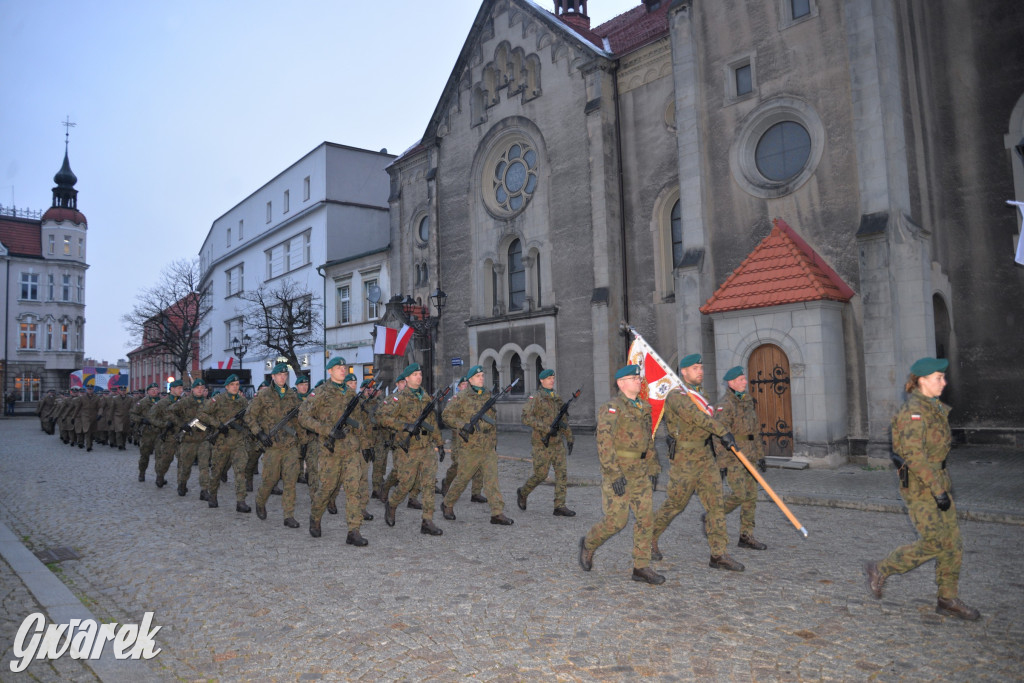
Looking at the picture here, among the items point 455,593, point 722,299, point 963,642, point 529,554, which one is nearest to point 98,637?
point 455,593

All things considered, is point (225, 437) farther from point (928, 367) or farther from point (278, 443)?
point (928, 367)

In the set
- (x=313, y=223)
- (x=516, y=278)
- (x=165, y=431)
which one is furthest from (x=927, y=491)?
(x=313, y=223)

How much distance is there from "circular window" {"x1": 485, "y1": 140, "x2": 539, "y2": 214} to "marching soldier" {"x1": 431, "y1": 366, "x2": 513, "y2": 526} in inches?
614

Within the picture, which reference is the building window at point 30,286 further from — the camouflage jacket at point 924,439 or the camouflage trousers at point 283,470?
the camouflage jacket at point 924,439

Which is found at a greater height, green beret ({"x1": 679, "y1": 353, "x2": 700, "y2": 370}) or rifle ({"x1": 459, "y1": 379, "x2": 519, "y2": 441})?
green beret ({"x1": 679, "y1": 353, "x2": 700, "y2": 370})

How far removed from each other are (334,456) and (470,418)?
6.07 ft

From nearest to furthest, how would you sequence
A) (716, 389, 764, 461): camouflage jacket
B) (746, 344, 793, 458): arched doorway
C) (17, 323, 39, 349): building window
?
(716, 389, 764, 461): camouflage jacket < (746, 344, 793, 458): arched doorway < (17, 323, 39, 349): building window

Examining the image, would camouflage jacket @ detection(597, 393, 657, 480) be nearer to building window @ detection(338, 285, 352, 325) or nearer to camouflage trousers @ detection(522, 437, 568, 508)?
camouflage trousers @ detection(522, 437, 568, 508)

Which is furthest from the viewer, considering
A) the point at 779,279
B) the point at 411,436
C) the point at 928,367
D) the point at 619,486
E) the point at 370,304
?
the point at 370,304

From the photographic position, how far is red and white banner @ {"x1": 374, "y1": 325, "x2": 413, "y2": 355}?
24.0m

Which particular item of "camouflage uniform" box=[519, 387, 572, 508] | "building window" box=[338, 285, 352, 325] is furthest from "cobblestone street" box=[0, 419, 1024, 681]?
"building window" box=[338, 285, 352, 325]

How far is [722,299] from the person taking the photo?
15406 mm

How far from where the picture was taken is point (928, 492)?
529 centimetres

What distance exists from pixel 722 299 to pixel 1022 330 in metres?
6.36
